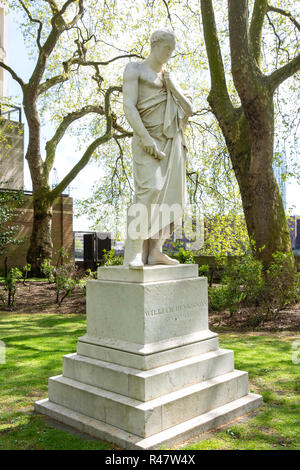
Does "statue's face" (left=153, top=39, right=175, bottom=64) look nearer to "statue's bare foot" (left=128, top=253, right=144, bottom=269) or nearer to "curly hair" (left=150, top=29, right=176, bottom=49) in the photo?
"curly hair" (left=150, top=29, right=176, bottom=49)

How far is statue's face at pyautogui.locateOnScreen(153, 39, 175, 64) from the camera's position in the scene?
4.18 m

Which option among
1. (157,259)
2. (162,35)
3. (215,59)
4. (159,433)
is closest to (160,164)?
(157,259)

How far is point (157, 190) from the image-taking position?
416cm

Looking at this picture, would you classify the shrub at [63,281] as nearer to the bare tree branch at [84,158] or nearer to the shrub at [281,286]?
the shrub at [281,286]

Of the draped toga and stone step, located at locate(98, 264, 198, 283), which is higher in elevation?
the draped toga

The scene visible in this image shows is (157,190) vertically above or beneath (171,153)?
beneath

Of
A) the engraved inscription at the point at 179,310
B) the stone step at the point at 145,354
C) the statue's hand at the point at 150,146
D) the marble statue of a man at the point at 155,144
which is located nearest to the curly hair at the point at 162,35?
the marble statue of a man at the point at 155,144

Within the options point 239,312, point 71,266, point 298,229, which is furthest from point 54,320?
point 298,229

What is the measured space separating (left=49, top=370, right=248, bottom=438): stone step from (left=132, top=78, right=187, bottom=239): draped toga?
5.29 ft

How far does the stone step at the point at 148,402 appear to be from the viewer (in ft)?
10.8

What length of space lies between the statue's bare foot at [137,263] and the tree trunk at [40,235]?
13.3m

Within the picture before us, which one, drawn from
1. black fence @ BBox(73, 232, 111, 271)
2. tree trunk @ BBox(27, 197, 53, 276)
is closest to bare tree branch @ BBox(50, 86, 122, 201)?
tree trunk @ BBox(27, 197, 53, 276)
